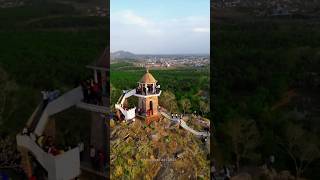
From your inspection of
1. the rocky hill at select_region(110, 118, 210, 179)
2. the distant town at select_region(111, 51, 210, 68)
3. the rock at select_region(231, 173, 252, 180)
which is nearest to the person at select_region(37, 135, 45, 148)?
the rocky hill at select_region(110, 118, 210, 179)

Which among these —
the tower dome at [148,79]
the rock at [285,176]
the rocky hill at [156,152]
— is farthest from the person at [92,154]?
the rock at [285,176]

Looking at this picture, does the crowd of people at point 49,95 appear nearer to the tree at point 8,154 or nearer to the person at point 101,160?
the tree at point 8,154

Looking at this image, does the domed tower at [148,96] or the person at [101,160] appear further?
the domed tower at [148,96]

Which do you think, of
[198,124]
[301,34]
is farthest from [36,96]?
[301,34]

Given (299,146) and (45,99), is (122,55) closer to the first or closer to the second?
(45,99)

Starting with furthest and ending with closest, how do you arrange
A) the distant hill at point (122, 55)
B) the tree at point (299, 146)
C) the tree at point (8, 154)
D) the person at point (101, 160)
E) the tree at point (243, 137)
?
the distant hill at point (122, 55) < the person at point (101, 160) < the tree at point (8, 154) < the tree at point (243, 137) < the tree at point (299, 146)

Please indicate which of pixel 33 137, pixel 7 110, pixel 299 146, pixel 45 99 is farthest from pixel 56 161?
pixel 299 146

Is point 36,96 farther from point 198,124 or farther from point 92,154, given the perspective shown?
point 198,124
